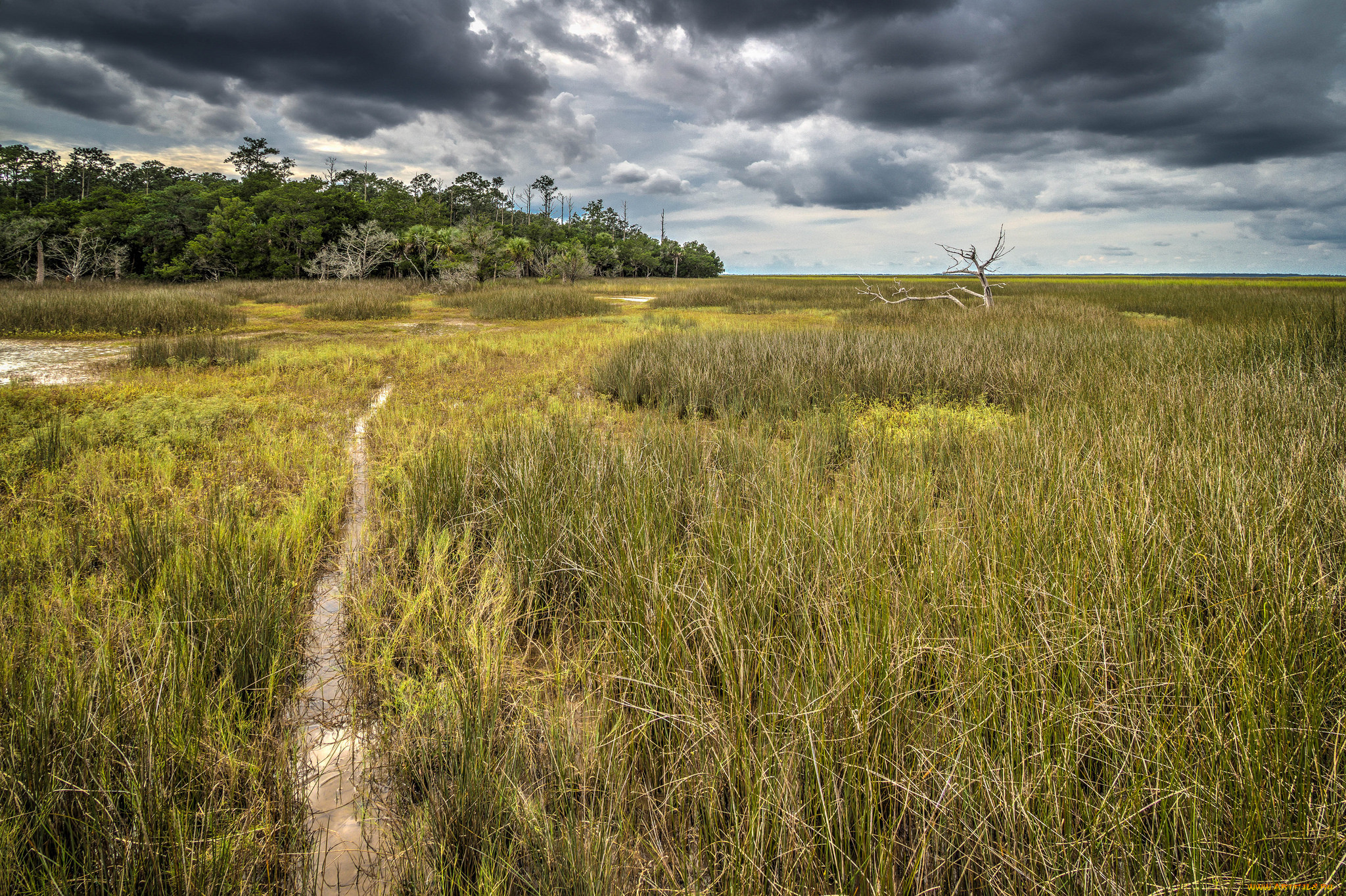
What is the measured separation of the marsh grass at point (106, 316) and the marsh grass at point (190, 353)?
438 centimetres

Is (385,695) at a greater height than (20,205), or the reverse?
(20,205)

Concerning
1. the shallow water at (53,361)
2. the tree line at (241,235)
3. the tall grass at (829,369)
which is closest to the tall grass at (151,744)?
the tall grass at (829,369)

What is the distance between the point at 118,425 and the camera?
223 inches

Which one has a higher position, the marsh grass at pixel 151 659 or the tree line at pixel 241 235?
the tree line at pixel 241 235

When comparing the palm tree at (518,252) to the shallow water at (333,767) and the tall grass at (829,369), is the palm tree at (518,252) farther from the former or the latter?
the shallow water at (333,767)

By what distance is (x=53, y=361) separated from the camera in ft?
32.9

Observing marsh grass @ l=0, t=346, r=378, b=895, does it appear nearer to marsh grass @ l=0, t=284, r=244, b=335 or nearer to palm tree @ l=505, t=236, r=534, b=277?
marsh grass @ l=0, t=284, r=244, b=335

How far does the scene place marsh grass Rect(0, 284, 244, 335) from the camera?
45.0ft

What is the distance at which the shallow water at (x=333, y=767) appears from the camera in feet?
5.51

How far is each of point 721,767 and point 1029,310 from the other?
19.7 metres

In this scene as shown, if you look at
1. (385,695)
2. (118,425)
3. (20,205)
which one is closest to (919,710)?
(385,695)

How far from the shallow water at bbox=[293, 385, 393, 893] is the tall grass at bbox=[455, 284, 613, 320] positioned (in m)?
18.7

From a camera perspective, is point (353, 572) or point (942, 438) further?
point (942, 438)

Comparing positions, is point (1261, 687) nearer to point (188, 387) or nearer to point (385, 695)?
point (385, 695)
